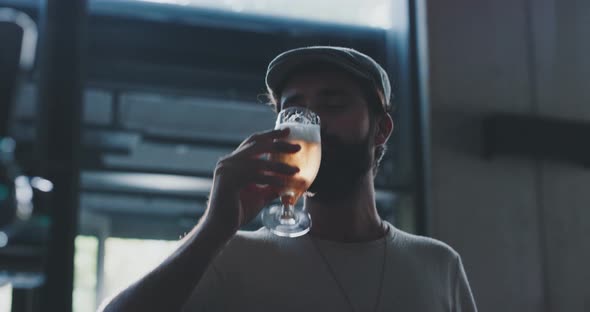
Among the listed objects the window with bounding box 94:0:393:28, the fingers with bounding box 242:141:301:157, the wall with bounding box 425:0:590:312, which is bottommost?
the wall with bounding box 425:0:590:312

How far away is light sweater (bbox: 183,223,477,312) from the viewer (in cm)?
137

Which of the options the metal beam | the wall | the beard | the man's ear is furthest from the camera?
the wall

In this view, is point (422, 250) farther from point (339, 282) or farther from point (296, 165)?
point (296, 165)

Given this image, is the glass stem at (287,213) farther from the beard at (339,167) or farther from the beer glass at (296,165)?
the beard at (339,167)

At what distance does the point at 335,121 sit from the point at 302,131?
0.19 m

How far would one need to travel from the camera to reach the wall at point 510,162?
4.37m

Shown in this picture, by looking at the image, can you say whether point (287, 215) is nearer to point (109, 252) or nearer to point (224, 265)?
point (224, 265)

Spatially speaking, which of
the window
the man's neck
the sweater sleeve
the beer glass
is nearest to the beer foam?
the beer glass

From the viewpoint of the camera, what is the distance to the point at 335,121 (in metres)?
1.51

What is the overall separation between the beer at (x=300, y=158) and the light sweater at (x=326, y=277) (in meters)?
0.16

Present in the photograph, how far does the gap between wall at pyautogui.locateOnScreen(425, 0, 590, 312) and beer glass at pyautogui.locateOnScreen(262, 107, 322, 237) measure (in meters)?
3.06

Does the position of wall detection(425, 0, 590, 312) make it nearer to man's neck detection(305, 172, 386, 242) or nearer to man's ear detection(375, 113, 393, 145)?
man's ear detection(375, 113, 393, 145)

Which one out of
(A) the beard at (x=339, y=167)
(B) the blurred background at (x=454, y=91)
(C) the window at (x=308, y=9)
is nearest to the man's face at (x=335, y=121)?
(A) the beard at (x=339, y=167)

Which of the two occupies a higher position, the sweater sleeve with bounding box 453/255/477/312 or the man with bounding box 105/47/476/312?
the man with bounding box 105/47/476/312
